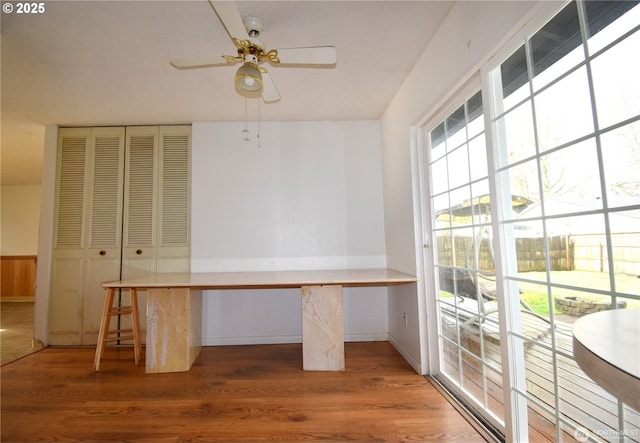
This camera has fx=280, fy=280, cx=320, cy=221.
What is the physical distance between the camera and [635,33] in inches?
A: 33.6

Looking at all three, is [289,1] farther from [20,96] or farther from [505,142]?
[20,96]

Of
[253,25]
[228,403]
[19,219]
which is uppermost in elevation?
[253,25]

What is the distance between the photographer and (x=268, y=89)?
2.02 meters

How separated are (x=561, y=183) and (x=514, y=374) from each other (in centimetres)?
92

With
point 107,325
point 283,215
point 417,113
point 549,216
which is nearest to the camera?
point 549,216

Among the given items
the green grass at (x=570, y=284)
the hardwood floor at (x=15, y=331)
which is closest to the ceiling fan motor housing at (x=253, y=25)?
the green grass at (x=570, y=284)

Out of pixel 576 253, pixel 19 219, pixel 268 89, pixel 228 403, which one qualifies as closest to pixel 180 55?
pixel 268 89

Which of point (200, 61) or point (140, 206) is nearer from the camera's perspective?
point (200, 61)

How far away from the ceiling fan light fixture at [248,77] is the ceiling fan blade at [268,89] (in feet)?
0.63

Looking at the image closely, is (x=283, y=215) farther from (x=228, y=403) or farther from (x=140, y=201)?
(x=228, y=403)

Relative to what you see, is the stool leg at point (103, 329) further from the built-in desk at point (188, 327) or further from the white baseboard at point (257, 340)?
the white baseboard at point (257, 340)

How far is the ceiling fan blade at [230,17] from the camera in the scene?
124 centimetres

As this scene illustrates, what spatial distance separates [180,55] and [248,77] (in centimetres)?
86

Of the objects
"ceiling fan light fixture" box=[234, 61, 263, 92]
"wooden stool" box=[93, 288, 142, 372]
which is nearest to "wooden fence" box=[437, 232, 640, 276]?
"ceiling fan light fixture" box=[234, 61, 263, 92]
